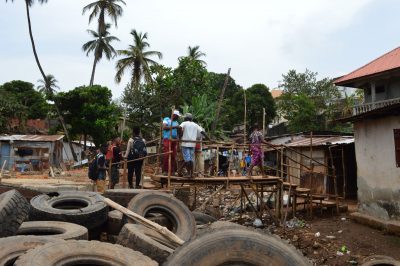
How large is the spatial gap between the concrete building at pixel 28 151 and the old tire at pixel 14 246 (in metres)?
24.3

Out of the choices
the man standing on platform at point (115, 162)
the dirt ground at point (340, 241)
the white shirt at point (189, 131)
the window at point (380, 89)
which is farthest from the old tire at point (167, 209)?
the window at point (380, 89)

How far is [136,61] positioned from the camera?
3681 centimetres

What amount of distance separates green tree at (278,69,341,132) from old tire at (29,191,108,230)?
26.5m

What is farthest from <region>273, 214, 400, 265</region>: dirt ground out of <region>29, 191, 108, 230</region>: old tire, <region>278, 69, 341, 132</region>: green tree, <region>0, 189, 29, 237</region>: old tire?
<region>278, 69, 341, 132</region>: green tree

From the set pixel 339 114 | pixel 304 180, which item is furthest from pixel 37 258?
pixel 339 114

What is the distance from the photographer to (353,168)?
18.6m

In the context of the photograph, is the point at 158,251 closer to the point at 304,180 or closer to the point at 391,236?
the point at 391,236

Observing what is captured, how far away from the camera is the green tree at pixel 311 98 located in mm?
31891

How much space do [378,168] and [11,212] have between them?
33.0ft

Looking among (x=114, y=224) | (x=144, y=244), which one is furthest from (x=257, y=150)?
(x=144, y=244)

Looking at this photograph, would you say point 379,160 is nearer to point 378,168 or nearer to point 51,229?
point 378,168

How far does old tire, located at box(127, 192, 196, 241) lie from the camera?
283 inches

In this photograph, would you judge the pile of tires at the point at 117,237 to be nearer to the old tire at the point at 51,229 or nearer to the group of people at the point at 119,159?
the old tire at the point at 51,229

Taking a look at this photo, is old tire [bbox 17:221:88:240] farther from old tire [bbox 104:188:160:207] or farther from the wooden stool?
the wooden stool
